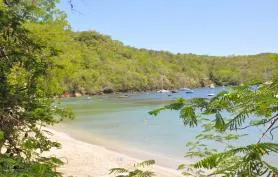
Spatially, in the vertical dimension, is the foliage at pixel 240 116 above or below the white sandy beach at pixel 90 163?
above

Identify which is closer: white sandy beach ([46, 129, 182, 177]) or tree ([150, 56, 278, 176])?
tree ([150, 56, 278, 176])

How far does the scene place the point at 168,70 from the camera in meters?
184

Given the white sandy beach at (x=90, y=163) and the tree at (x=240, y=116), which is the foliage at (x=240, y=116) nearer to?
the tree at (x=240, y=116)

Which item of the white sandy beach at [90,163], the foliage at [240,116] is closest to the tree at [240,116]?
the foliage at [240,116]

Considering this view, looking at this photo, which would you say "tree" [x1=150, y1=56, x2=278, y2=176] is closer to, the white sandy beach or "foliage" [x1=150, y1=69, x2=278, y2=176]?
"foliage" [x1=150, y1=69, x2=278, y2=176]

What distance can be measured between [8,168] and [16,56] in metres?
1.80

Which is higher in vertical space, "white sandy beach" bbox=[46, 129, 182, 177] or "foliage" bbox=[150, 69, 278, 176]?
"foliage" bbox=[150, 69, 278, 176]

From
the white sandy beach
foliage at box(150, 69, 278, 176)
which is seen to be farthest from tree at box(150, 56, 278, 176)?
the white sandy beach

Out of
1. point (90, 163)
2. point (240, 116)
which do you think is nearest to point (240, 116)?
point (240, 116)

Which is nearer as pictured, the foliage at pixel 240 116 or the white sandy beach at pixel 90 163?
the foliage at pixel 240 116

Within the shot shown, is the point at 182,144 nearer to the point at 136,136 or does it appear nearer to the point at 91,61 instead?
the point at 136,136

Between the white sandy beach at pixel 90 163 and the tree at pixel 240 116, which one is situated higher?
the tree at pixel 240 116

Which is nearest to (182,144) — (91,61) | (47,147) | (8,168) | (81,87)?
(47,147)

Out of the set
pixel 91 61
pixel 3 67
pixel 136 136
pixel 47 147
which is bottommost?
pixel 136 136
